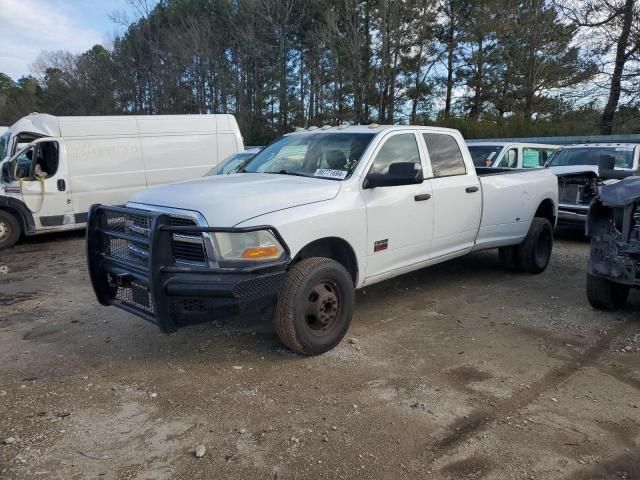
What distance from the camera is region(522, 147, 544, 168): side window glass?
1144 cm

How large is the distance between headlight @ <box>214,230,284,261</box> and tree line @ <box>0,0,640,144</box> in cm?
2203

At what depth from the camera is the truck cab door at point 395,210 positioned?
4523mm

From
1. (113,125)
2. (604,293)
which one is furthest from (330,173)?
(113,125)

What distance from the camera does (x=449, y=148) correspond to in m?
5.72

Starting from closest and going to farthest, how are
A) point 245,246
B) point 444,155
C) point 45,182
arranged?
point 245,246 < point 444,155 < point 45,182

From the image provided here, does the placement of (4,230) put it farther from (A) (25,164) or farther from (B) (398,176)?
(B) (398,176)

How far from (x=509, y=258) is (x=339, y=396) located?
14.0 ft

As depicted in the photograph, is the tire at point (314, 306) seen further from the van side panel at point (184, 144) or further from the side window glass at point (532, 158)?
the side window glass at point (532, 158)

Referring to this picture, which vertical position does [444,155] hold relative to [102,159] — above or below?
below

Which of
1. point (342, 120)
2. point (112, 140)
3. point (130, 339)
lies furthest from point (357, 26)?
point (130, 339)

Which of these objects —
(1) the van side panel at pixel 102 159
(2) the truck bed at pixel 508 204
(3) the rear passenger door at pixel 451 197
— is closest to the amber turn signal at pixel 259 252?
(3) the rear passenger door at pixel 451 197

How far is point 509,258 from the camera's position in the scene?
6930mm

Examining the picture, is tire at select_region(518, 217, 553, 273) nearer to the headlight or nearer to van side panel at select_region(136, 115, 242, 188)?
the headlight

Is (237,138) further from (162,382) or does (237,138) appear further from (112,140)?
(162,382)
